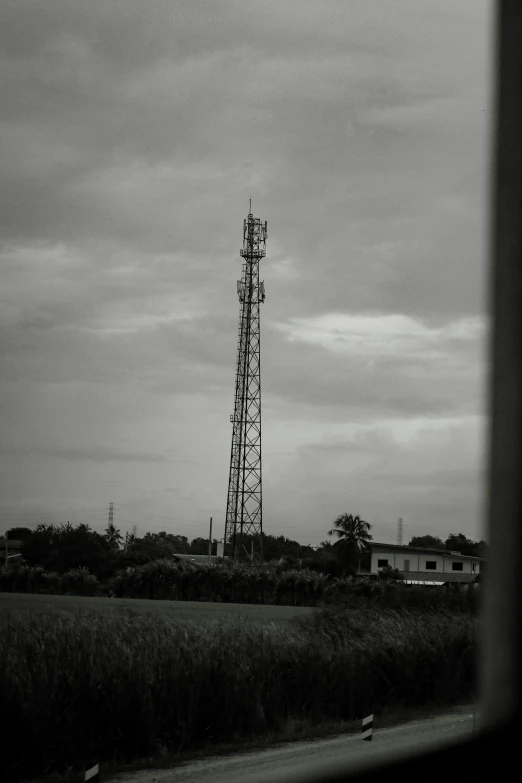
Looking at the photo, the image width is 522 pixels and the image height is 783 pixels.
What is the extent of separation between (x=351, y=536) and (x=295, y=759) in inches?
1900

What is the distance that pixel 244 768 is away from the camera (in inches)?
392

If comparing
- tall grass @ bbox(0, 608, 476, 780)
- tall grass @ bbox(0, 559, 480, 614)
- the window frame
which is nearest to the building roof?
tall grass @ bbox(0, 559, 480, 614)

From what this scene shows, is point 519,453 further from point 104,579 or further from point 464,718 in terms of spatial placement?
point 104,579

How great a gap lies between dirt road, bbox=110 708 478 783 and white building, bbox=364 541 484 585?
43548 millimetres

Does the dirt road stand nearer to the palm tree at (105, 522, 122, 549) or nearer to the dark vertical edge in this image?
the dark vertical edge

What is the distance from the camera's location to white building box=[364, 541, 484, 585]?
55.7 meters

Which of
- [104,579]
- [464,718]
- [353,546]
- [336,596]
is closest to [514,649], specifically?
[464,718]

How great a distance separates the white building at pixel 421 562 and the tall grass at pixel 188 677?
127 ft

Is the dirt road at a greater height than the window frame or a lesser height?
lesser

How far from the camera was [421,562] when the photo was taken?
59938mm

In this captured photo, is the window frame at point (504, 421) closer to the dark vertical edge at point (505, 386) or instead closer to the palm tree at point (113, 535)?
the dark vertical edge at point (505, 386)

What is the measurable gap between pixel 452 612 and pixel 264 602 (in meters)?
16.5

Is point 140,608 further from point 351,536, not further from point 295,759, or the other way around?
point 351,536

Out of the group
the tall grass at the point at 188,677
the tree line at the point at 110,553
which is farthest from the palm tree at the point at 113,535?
the tall grass at the point at 188,677
